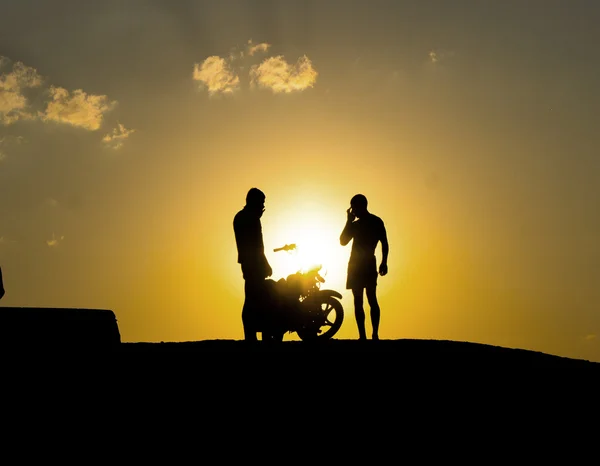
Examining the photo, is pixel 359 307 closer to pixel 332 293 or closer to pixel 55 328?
pixel 332 293

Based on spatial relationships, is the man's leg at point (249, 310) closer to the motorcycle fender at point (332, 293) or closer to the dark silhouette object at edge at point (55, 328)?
the motorcycle fender at point (332, 293)

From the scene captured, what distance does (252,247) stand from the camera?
1022 cm

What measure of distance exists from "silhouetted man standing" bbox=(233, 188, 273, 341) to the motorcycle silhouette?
406 mm

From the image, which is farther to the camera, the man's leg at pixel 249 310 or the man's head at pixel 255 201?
the man's leg at pixel 249 310

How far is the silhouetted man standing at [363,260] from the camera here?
37.1ft

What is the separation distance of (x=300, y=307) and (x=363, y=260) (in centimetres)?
130

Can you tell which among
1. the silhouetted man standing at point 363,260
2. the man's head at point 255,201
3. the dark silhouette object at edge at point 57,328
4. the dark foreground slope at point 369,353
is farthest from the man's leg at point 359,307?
the dark silhouette object at edge at point 57,328

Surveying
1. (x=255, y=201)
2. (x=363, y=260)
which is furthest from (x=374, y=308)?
(x=255, y=201)

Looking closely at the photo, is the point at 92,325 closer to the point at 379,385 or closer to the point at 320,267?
the point at 379,385

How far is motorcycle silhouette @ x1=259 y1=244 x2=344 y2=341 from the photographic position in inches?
436

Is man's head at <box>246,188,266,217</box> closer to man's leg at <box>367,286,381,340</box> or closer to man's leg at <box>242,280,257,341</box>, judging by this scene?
man's leg at <box>242,280,257,341</box>

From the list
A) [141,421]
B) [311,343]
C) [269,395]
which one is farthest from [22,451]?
[311,343]

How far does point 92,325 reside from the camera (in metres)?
7.09

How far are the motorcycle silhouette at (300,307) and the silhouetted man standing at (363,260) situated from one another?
2.68 feet
